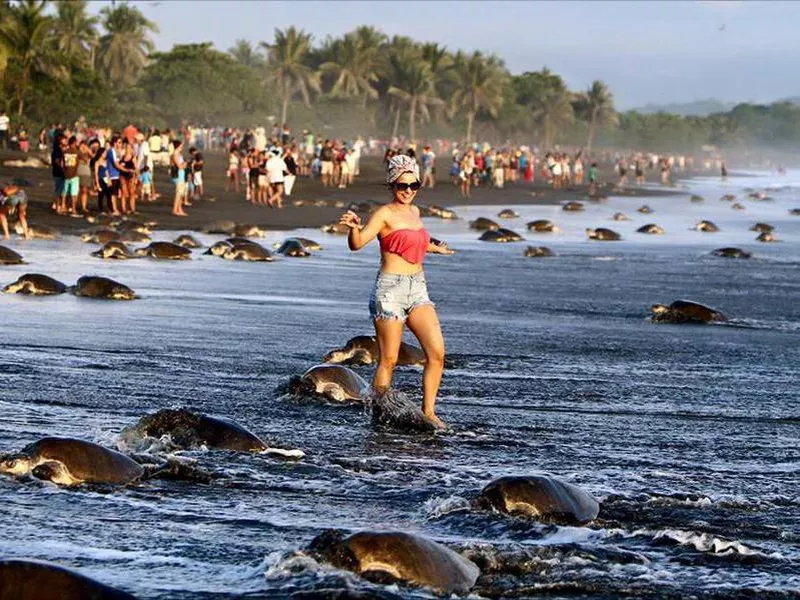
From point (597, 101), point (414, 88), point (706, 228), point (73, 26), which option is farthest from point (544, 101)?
point (706, 228)

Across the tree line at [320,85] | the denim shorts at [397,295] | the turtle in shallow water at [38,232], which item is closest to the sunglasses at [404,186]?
the denim shorts at [397,295]

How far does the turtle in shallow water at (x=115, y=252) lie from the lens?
20.3m

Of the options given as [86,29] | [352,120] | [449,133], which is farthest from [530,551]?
[449,133]

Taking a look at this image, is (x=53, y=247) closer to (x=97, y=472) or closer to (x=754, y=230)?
(x=97, y=472)

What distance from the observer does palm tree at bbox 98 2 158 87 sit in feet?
296

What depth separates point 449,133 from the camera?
4815 inches

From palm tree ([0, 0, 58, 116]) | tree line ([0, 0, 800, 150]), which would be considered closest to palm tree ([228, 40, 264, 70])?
tree line ([0, 0, 800, 150])

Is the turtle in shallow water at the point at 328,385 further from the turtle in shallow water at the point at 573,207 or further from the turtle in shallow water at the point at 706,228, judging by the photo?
the turtle in shallow water at the point at 573,207

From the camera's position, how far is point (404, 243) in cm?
817

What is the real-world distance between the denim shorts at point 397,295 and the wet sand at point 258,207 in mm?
17461

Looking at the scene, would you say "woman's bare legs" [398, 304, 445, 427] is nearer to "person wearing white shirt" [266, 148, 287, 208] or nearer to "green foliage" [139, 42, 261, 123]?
"person wearing white shirt" [266, 148, 287, 208]

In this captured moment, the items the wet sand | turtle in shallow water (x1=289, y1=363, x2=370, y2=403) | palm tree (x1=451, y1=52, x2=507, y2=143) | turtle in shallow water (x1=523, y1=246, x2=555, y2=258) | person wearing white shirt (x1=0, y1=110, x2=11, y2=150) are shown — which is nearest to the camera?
turtle in shallow water (x1=289, y1=363, x2=370, y2=403)

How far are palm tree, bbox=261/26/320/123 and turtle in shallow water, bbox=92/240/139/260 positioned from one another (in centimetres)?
8212

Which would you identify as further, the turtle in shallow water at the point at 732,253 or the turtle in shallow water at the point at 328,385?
the turtle in shallow water at the point at 732,253
